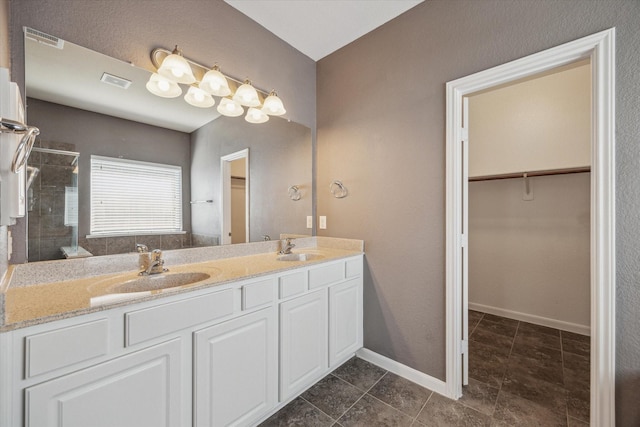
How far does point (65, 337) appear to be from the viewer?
85 centimetres

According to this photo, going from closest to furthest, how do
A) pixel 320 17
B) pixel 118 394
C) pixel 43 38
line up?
pixel 118 394 < pixel 43 38 < pixel 320 17

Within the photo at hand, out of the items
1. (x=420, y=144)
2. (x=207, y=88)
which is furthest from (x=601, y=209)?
(x=207, y=88)

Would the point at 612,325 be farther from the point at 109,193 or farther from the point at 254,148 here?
the point at 109,193

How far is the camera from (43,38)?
1200mm

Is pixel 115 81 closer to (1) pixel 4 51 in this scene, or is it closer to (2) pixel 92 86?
(2) pixel 92 86

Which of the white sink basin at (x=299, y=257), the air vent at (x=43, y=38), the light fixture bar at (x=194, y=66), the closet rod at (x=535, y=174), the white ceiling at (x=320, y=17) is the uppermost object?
the white ceiling at (x=320, y=17)

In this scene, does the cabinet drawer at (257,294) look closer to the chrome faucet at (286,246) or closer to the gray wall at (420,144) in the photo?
the chrome faucet at (286,246)

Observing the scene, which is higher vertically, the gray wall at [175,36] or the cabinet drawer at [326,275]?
the gray wall at [175,36]

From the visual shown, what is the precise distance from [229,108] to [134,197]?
87 centimetres

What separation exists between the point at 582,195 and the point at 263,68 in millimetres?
3096

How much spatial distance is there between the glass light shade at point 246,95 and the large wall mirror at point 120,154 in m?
0.13

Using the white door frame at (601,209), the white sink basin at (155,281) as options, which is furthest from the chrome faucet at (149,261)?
the white door frame at (601,209)

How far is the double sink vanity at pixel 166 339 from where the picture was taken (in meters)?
0.82

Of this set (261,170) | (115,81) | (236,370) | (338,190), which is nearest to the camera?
(236,370)
